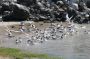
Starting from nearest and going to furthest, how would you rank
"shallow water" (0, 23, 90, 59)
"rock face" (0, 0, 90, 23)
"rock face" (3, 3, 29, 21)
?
"shallow water" (0, 23, 90, 59) < "rock face" (3, 3, 29, 21) < "rock face" (0, 0, 90, 23)

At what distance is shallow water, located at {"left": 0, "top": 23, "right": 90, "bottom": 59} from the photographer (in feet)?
107

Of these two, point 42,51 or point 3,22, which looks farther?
point 3,22

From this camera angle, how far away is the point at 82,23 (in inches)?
2282

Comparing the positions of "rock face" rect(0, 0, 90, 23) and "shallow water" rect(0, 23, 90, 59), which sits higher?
"shallow water" rect(0, 23, 90, 59)

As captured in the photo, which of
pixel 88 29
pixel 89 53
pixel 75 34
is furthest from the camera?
pixel 88 29

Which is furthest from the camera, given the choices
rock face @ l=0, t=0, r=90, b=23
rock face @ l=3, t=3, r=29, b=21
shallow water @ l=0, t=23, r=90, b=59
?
rock face @ l=0, t=0, r=90, b=23

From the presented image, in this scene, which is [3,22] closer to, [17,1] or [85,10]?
[17,1]

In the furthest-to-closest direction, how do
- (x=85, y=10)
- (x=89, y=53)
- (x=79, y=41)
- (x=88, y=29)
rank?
(x=85, y=10)
(x=88, y=29)
(x=79, y=41)
(x=89, y=53)

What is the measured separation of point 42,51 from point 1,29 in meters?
16.4

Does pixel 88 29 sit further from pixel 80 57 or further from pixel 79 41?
Result: pixel 80 57

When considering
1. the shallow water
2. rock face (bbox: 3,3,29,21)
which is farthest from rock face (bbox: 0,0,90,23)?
the shallow water

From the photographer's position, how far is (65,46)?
37.7 m

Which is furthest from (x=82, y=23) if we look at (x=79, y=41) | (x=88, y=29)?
(x=79, y=41)

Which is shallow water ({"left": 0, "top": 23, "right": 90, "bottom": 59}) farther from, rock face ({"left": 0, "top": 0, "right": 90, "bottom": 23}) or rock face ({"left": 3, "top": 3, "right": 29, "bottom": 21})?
rock face ({"left": 3, "top": 3, "right": 29, "bottom": 21})
